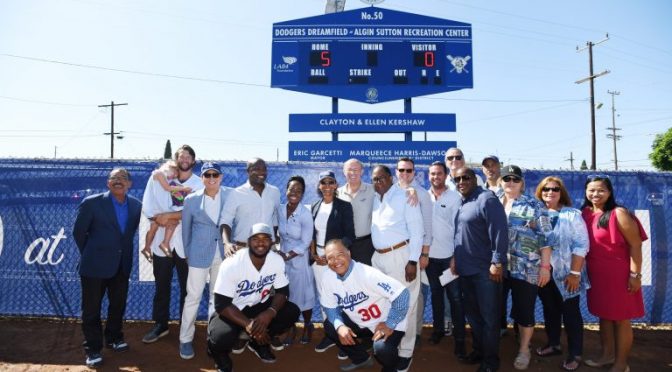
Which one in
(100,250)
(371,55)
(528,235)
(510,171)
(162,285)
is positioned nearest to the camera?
(528,235)

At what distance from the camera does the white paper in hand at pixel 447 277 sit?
155 inches

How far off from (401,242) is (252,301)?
1.52 meters

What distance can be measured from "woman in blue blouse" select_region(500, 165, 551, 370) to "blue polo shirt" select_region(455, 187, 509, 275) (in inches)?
12.3

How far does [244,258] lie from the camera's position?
3.55m

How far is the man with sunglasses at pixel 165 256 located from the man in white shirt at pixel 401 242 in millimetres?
2041

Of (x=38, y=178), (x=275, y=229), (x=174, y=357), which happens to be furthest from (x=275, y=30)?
(x=174, y=357)

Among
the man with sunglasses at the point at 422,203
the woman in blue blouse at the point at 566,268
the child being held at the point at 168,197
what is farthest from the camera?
the child being held at the point at 168,197

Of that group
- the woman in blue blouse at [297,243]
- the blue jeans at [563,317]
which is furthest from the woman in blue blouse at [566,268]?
the woman in blue blouse at [297,243]

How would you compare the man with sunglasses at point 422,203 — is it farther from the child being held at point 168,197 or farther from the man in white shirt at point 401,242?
the child being held at point 168,197

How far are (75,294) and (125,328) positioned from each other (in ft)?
2.66

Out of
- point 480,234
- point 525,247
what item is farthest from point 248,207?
point 525,247

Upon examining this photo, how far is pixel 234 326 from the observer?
3.48 metres

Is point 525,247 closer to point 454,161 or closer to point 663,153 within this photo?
point 454,161

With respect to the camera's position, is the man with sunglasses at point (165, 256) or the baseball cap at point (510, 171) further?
the man with sunglasses at point (165, 256)
